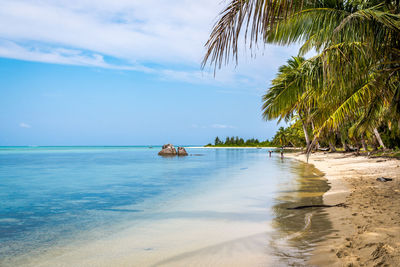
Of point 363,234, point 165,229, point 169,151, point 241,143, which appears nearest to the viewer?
point 363,234

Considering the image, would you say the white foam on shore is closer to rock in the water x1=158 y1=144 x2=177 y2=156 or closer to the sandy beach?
the sandy beach

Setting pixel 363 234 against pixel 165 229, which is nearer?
pixel 363 234

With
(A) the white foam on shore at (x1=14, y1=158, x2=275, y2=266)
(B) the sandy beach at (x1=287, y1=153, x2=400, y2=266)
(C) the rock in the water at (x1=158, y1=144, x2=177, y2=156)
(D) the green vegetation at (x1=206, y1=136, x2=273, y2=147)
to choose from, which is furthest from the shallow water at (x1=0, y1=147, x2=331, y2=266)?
(D) the green vegetation at (x1=206, y1=136, x2=273, y2=147)

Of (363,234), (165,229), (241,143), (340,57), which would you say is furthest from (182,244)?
(241,143)

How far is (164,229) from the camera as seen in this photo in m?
5.66

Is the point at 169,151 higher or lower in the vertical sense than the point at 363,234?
higher

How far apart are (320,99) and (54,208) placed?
27.5 feet

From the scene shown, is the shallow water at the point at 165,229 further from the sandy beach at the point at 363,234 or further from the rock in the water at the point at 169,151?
the rock in the water at the point at 169,151

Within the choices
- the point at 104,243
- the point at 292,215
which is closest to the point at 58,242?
the point at 104,243

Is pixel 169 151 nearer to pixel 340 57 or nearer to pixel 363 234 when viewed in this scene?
pixel 340 57

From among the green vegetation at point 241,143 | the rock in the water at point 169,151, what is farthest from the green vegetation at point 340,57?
the green vegetation at point 241,143

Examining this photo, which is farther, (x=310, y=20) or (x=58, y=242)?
(x=310, y=20)

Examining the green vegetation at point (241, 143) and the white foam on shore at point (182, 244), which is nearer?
the white foam on shore at point (182, 244)

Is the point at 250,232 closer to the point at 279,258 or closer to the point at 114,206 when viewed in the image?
the point at 279,258
